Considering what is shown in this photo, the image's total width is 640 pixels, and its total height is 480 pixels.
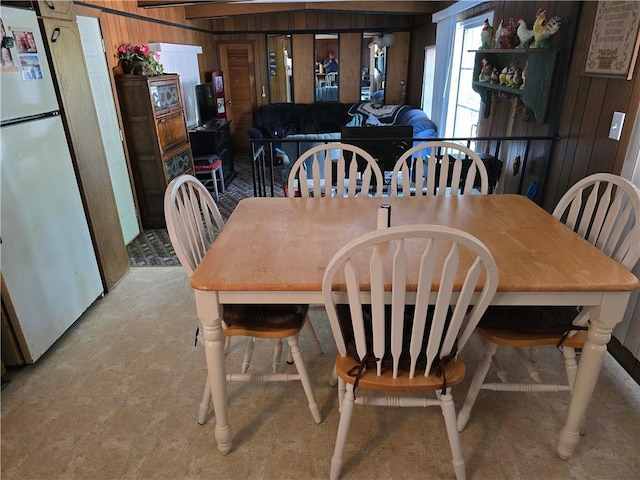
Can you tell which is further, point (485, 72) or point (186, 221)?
point (485, 72)

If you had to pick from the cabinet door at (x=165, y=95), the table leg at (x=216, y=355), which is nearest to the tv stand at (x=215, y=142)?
the cabinet door at (x=165, y=95)

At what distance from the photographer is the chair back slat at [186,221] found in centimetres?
152

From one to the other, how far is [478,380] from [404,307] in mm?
515

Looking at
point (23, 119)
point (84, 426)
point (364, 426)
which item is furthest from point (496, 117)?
point (84, 426)

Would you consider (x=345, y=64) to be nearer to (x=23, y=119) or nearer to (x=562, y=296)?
(x=23, y=119)

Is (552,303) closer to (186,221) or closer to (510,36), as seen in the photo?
(186,221)

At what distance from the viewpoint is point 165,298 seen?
8.66 ft

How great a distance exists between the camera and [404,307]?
135 cm

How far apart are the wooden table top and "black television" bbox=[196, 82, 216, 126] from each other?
14.7ft

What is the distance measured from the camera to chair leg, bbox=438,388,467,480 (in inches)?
54.1

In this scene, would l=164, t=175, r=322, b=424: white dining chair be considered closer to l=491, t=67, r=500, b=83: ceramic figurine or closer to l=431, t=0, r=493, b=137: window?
l=491, t=67, r=500, b=83: ceramic figurine

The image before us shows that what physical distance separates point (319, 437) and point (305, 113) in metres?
6.18

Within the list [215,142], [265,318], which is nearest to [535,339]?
[265,318]

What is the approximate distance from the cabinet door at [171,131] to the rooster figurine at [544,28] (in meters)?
3.13
